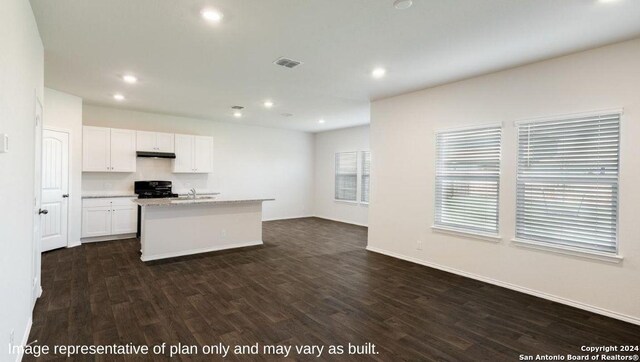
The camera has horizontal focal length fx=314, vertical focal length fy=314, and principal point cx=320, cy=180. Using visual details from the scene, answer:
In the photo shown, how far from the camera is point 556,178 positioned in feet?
11.5

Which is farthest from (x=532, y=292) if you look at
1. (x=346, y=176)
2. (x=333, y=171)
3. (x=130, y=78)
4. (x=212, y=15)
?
(x=333, y=171)

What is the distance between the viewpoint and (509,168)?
3.88 meters

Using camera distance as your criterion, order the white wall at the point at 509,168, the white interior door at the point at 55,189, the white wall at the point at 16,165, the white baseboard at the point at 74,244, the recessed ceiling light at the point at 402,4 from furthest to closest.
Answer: the white baseboard at the point at 74,244
the white interior door at the point at 55,189
the white wall at the point at 509,168
the recessed ceiling light at the point at 402,4
the white wall at the point at 16,165

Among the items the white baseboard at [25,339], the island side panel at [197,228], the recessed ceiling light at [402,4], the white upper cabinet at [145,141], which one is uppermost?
the recessed ceiling light at [402,4]

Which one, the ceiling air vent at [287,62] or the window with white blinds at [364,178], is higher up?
the ceiling air vent at [287,62]

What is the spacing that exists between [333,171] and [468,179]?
5290 millimetres

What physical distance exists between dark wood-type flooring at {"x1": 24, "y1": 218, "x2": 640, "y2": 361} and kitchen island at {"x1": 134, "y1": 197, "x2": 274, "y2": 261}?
36 cm

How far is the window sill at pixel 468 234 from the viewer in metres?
4.01

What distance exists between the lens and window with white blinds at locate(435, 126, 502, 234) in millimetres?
4068

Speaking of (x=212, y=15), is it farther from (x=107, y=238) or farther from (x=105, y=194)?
(x=107, y=238)

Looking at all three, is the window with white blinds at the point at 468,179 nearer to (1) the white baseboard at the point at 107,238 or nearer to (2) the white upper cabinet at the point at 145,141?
(2) the white upper cabinet at the point at 145,141

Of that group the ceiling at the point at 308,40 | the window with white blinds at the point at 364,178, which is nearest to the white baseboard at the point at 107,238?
the ceiling at the point at 308,40

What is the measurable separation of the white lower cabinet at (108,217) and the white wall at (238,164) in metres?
0.57

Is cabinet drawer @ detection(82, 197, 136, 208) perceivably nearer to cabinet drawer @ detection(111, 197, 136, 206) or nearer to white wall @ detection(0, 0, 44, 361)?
cabinet drawer @ detection(111, 197, 136, 206)
